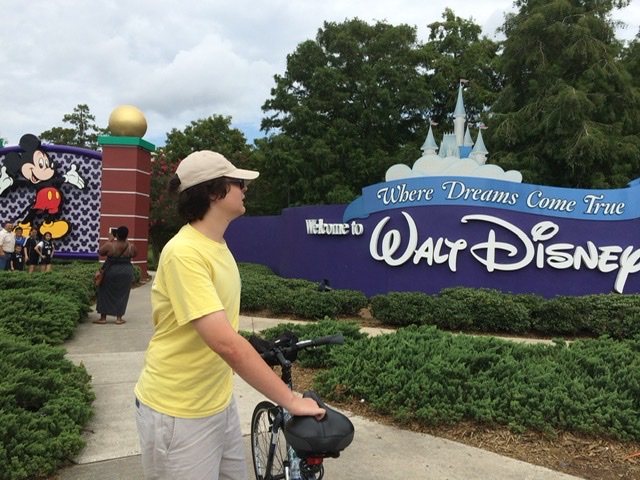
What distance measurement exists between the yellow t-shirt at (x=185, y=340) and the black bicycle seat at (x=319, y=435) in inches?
13.4

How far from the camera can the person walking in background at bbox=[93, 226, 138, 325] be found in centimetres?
802

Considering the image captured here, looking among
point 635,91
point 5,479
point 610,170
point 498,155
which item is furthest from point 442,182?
point 635,91

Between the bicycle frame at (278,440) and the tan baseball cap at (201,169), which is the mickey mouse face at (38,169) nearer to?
the bicycle frame at (278,440)

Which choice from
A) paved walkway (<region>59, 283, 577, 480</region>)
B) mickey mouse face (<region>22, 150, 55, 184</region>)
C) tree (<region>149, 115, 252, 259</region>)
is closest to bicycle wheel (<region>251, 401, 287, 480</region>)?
paved walkway (<region>59, 283, 577, 480</region>)

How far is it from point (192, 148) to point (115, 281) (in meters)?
23.7

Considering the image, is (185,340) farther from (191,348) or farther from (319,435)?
(319,435)

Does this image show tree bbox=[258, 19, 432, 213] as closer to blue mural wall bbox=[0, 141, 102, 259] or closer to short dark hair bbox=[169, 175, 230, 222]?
blue mural wall bbox=[0, 141, 102, 259]

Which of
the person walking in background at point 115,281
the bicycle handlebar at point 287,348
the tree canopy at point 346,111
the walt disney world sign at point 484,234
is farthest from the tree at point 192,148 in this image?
the bicycle handlebar at point 287,348

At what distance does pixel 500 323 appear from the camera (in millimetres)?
8477

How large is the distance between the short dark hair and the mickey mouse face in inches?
600

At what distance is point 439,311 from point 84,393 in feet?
18.6

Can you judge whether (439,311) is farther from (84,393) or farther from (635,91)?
(635,91)

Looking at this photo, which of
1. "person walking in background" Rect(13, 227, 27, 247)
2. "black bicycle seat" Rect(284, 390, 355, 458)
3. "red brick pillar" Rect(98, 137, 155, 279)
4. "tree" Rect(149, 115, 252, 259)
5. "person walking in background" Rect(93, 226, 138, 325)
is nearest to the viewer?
"black bicycle seat" Rect(284, 390, 355, 458)

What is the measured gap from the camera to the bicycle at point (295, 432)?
1.66m
